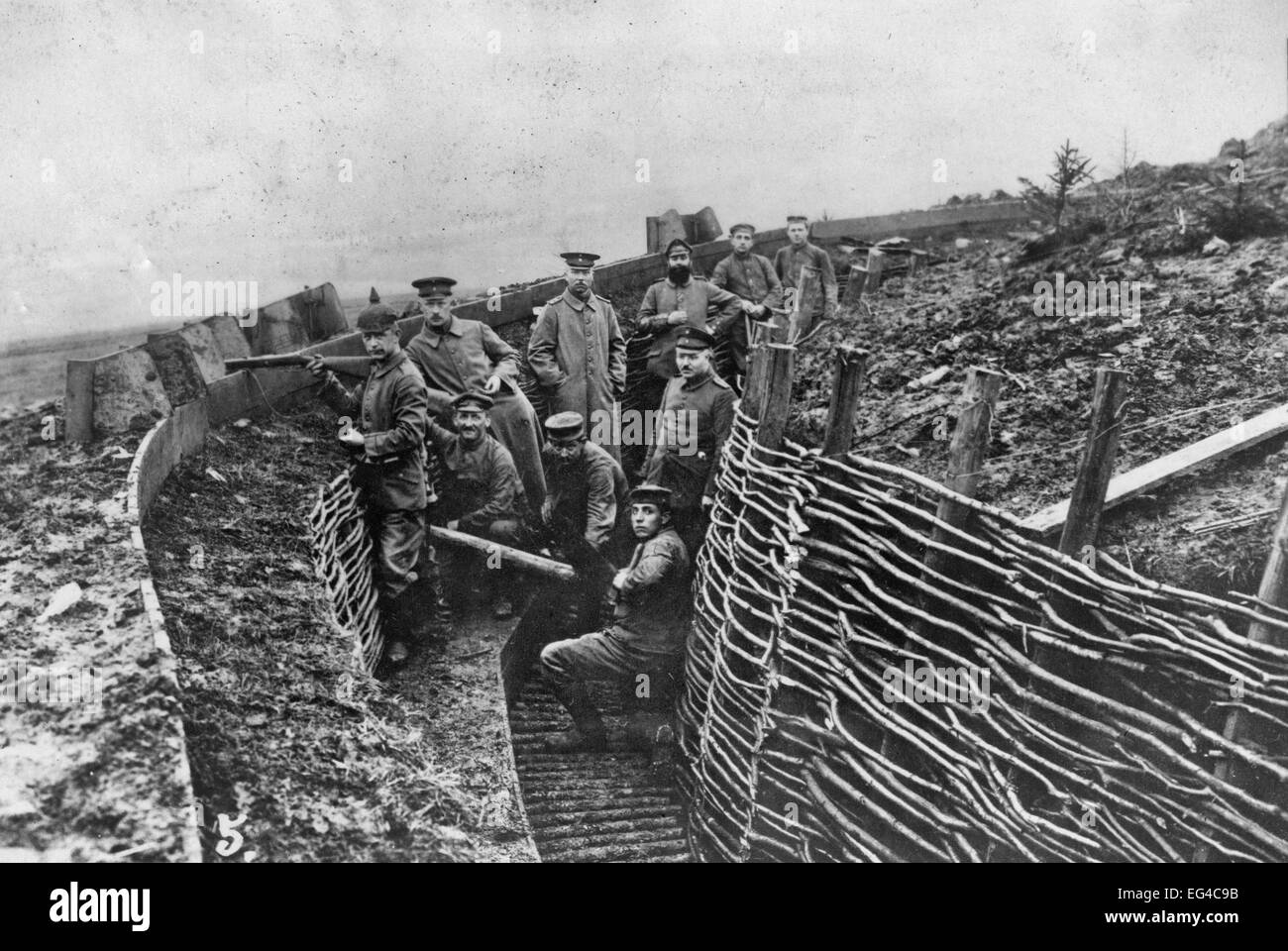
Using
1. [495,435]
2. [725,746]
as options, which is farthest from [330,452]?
[725,746]

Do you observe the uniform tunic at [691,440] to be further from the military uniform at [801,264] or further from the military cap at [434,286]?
the military uniform at [801,264]

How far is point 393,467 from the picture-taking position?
15.3 feet

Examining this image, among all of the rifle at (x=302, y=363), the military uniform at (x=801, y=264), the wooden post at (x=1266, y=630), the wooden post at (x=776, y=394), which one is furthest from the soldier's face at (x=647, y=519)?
the military uniform at (x=801, y=264)

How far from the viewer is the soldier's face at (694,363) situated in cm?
481

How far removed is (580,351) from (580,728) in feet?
8.37

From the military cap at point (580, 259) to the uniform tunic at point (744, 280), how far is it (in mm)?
1387

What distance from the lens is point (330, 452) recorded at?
5.16 meters

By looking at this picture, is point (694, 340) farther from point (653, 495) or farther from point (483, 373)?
point (483, 373)

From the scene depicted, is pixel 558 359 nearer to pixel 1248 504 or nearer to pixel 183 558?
pixel 183 558

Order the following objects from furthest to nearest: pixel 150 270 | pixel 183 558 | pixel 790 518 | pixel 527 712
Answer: pixel 527 712 < pixel 150 270 < pixel 183 558 < pixel 790 518

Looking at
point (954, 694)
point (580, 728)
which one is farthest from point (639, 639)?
point (954, 694)
